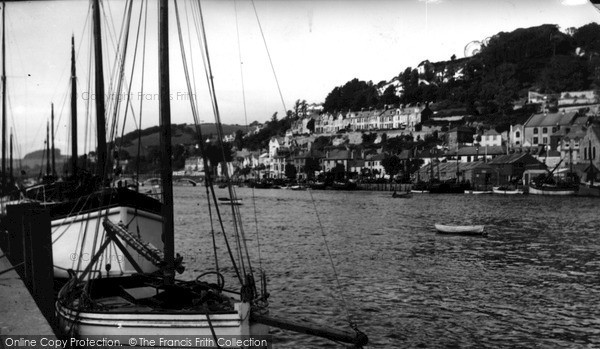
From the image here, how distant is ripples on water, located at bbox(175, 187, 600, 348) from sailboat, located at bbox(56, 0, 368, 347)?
4.33 metres

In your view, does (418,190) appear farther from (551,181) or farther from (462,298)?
(462,298)

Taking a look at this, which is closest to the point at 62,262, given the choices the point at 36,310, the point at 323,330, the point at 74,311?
the point at 74,311

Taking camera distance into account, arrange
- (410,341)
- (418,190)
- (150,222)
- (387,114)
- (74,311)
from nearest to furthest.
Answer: (74,311), (410,341), (150,222), (418,190), (387,114)

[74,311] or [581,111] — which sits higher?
[581,111]

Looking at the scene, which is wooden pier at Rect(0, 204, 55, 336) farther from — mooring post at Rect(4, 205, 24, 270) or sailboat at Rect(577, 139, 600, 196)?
sailboat at Rect(577, 139, 600, 196)

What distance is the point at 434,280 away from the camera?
74.3 ft

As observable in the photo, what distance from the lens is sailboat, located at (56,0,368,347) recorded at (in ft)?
28.3

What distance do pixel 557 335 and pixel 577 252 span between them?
16962 mm

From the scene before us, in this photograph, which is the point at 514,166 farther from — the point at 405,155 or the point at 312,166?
the point at 312,166

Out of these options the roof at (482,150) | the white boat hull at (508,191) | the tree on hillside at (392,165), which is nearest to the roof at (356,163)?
the tree on hillside at (392,165)

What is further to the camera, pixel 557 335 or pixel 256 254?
pixel 256 254

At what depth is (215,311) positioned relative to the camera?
8711 millimetres

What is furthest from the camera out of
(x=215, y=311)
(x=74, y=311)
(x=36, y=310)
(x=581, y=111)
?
(x=581, y=111)

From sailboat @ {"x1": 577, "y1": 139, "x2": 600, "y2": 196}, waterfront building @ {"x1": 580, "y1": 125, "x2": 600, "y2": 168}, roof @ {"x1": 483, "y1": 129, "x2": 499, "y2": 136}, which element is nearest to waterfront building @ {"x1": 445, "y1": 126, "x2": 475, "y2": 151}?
roof @ {"x1": 483, "y1": 129, "x2": 499, "y2": 136}
